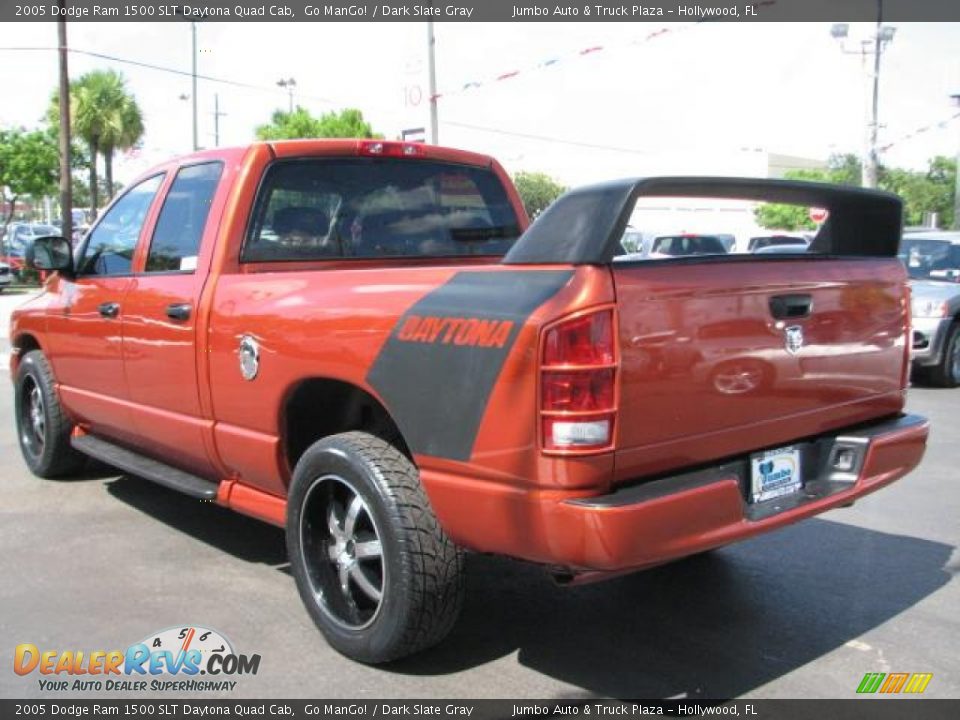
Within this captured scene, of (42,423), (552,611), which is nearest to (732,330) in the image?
(552,611)

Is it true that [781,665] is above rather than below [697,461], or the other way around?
below

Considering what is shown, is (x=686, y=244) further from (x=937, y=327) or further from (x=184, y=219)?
(x=184, y=219)

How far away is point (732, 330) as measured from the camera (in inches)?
123

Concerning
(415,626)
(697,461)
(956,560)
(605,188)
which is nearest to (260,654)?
(415,626)

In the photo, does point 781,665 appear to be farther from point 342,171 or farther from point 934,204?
point 934,204

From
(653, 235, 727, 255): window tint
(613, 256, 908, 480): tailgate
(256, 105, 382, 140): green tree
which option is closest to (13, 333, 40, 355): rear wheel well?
(613, 256, 908, 480): tailgate

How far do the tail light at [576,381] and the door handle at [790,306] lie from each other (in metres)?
0.79

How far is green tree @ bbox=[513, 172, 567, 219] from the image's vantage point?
2041 inches

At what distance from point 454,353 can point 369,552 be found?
3.05ft

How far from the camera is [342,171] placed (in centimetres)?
465

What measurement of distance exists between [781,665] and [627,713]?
71 centimetres

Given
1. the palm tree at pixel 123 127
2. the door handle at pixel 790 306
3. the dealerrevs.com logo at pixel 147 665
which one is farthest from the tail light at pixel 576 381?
the palm tree at pixel 123 127

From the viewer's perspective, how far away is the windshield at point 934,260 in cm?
1130

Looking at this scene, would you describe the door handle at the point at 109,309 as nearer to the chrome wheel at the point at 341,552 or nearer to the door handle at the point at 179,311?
the door handle at the point at 179,311
